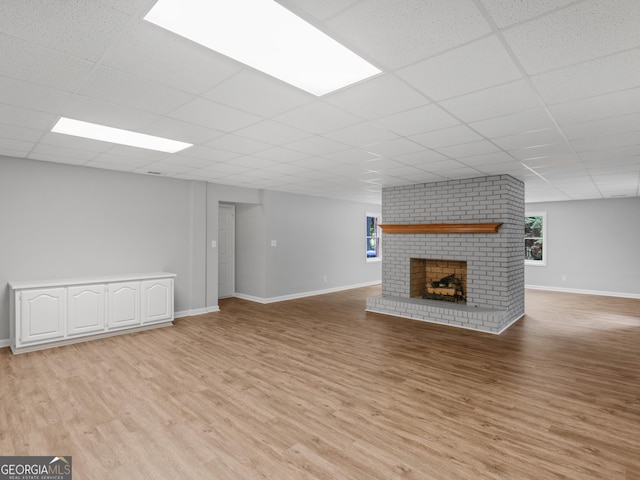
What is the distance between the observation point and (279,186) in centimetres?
675

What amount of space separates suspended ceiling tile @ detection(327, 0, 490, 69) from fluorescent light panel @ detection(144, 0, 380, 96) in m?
0.16

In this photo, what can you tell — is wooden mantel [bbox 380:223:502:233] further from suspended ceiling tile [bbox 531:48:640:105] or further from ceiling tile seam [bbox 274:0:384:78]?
ceiling tile seam [bbox 274:0:384:78]

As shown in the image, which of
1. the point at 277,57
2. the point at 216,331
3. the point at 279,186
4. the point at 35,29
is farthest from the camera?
the point at 279,186

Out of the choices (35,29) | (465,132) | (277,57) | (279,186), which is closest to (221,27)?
(277,57)

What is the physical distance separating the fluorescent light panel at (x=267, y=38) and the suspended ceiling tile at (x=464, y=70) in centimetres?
31


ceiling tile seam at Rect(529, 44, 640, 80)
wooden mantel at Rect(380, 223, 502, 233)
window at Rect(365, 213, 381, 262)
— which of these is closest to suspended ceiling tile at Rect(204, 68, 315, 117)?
ceiling tile seam at Rect(529, 44, 640, 80)

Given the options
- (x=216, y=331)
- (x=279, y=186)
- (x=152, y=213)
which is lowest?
(x=216, y=331)

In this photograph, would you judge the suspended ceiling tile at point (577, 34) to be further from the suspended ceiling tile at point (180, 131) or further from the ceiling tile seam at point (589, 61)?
the suspended ceiling tile at point (180, 131)

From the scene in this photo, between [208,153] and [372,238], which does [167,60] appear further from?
[372,238]

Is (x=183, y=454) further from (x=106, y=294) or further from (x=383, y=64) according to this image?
(x=106, y=294)

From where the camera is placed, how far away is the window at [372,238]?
33.4 ft

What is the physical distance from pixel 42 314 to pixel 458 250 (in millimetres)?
5967

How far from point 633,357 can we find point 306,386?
12.7ft

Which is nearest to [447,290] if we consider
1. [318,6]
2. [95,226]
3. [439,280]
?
[439,280]
